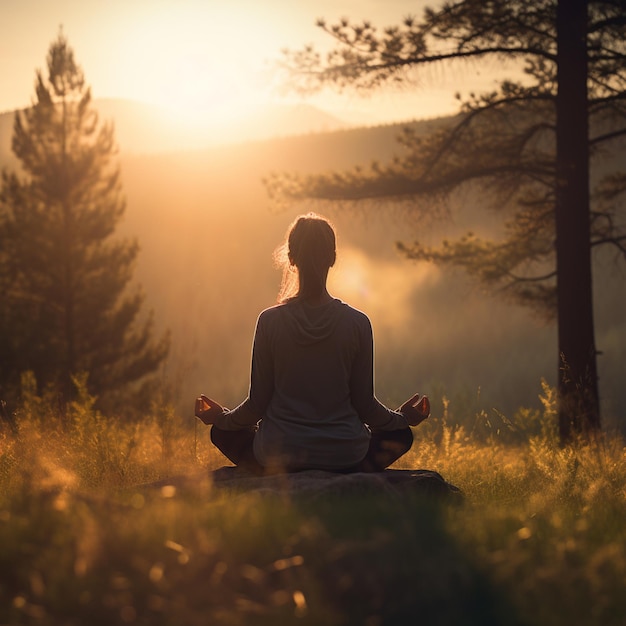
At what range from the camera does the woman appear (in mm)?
4488

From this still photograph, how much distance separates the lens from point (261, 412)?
184 inches

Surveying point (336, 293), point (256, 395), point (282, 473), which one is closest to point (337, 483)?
point (282, 473)

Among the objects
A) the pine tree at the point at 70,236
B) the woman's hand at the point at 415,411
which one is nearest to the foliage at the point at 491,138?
the woman's hand at the point at 415,411

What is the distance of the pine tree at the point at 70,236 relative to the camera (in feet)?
64.9

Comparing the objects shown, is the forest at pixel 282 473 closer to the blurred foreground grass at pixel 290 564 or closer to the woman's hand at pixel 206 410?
the blurred foreground grass at pixel 290 564

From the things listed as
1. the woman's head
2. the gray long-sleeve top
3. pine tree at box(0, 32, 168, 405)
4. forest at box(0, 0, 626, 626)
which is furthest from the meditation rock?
pine tree at box(0, 32, 168, 405)

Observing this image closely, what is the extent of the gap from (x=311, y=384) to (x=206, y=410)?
62 centimetres

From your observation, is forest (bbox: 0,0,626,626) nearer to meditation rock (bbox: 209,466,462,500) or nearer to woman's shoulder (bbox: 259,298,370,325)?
meditation rock (bbox: 209,466,462,500)

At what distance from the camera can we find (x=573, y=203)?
366 inches

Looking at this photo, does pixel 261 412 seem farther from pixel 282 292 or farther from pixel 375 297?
pixel 375 297

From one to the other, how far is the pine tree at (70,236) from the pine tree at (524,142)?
11.0 m

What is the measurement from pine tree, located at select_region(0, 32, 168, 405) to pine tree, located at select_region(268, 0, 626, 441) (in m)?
11.0

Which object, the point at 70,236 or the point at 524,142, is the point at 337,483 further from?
the point at 70,236

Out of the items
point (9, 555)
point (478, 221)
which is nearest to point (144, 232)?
point (478, 221)
